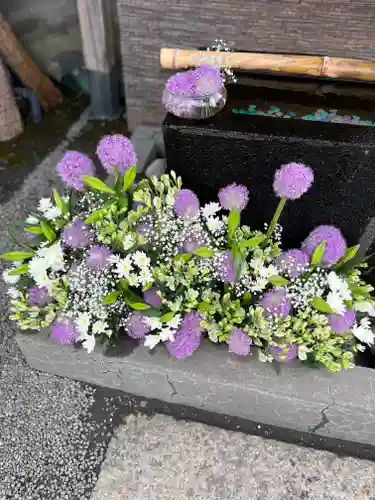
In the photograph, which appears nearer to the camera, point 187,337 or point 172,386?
point 187,337

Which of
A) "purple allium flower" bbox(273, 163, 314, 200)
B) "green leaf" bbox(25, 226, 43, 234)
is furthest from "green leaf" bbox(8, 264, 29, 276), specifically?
"purple allium flower" bbox(273, 163, 314, 200)

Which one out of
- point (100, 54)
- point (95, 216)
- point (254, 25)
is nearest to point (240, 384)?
point (95, 216)

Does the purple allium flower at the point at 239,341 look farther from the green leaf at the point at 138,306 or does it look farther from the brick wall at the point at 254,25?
the brick wall at the point at 254,25

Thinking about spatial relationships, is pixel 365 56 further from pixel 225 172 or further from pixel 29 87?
pixel 29 87

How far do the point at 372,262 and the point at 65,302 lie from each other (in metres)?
1.22

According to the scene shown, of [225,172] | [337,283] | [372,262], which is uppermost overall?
[225,172]

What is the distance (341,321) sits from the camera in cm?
152

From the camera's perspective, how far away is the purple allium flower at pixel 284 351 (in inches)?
61.4

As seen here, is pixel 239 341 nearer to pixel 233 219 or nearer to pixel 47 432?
pixel 233 219

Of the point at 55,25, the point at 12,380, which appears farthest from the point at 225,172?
the point at 55,25

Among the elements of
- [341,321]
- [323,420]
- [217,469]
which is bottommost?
[217,469]

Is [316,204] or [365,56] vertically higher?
[365,56]

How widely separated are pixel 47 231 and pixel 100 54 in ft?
5.85

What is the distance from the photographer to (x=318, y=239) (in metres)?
1.62
